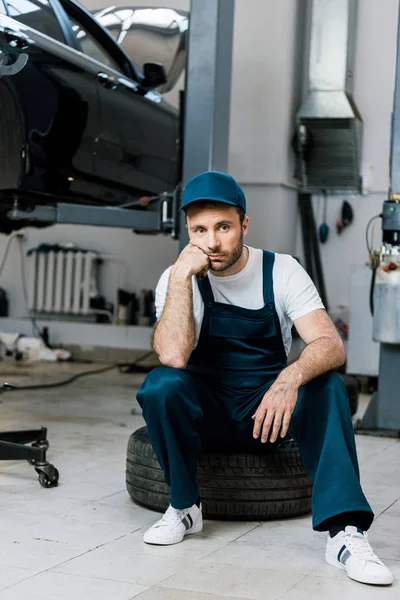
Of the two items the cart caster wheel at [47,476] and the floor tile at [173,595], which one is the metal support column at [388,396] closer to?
the cart caster wheel at [47,476]

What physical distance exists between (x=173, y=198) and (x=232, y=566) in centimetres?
257

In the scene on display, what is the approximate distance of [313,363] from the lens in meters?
2.21

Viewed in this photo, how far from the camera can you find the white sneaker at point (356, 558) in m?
1.98

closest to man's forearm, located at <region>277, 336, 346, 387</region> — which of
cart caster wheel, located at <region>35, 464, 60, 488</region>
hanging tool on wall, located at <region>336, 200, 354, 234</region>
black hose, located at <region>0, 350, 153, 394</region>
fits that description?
cart caster wheel, located at <region>35, 464, 60, 488</region>

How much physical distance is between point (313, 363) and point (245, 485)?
482mm

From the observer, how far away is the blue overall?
6.87 feet

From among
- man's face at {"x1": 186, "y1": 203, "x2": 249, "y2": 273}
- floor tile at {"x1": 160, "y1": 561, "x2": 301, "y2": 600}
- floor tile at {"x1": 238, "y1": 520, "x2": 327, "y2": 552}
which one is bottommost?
floor tile at {"x1": 238, "y1": 520, "x2": 327, "y2": 552}

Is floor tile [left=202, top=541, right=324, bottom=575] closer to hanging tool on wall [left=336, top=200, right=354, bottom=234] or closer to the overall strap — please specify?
the overall strap

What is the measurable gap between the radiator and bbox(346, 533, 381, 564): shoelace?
536cm

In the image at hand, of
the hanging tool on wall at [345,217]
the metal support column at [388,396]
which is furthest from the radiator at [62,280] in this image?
the metal support column at [388,396]

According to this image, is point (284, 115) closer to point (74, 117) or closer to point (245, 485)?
point (74, 117)

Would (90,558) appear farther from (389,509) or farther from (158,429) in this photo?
(389,509)

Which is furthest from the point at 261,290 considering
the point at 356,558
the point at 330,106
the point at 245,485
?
the point at 330,106

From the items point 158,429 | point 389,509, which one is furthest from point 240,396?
point 389,509
